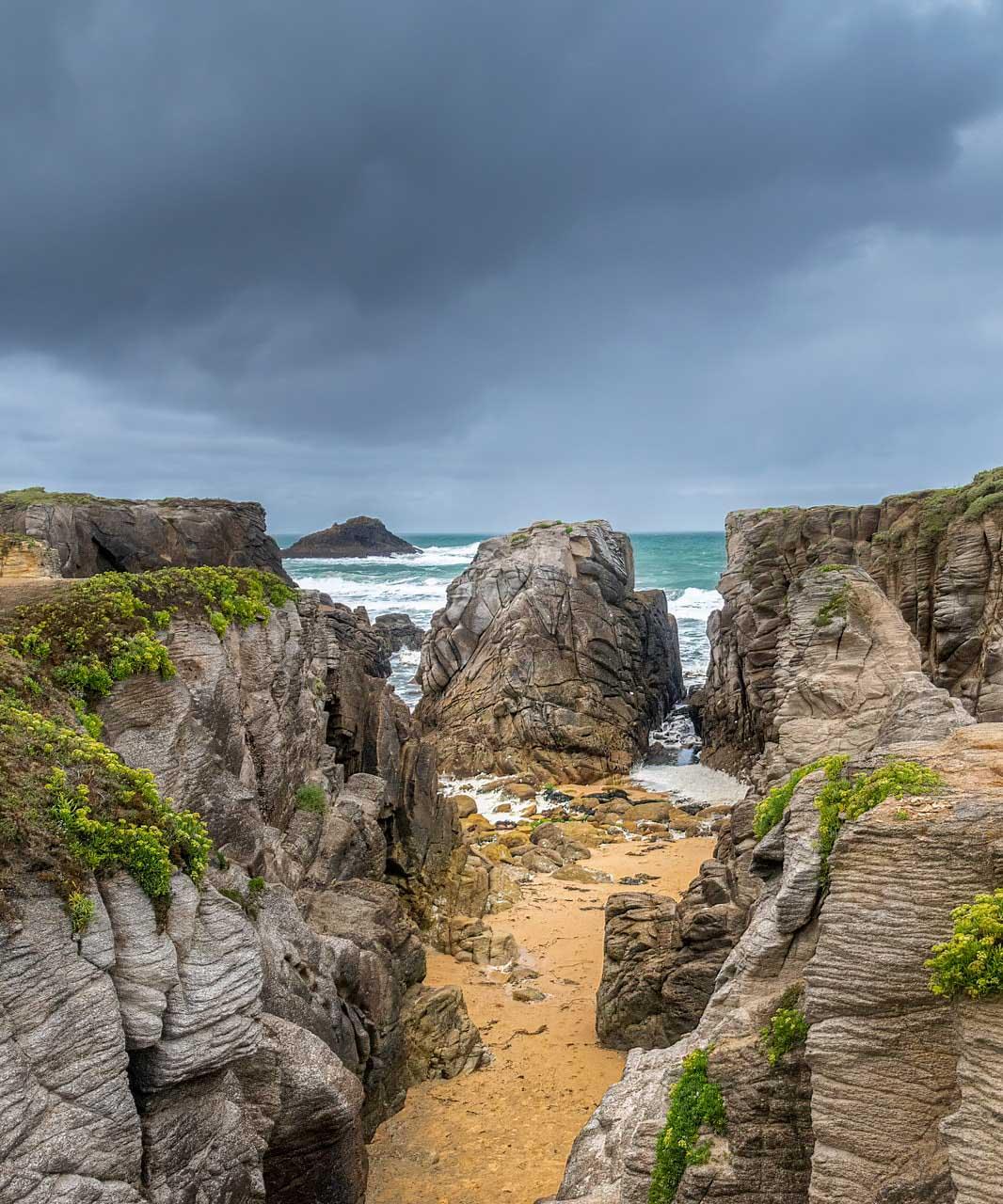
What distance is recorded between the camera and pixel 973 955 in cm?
664

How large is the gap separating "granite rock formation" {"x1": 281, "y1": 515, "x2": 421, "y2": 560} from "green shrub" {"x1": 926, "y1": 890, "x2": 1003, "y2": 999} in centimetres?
14039

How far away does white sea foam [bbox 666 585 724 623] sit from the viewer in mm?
83562

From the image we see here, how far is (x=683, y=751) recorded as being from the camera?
4562 centimetres

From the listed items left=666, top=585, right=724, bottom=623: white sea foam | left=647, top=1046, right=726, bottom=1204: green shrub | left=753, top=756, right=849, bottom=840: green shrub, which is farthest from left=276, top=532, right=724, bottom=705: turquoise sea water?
left=647, top=1046, right=726, bottom=1204: green shrub

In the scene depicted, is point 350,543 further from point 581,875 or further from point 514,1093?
point 514,1093

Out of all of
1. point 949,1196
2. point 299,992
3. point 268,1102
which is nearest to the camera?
point 949,1196

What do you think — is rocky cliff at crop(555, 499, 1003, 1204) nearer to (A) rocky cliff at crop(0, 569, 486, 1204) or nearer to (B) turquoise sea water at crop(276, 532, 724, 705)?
(A) rocky cliff at crop(0, 569, 486, 1204)

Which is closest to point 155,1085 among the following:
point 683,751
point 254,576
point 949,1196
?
point 949,1196

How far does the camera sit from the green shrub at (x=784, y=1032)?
837 centimetres

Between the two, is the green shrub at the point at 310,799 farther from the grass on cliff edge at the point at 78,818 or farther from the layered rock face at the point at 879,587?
the layered rock face at the point at 879,587

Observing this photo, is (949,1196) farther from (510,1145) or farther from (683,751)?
(683,751)

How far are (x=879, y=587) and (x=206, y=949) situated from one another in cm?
1704

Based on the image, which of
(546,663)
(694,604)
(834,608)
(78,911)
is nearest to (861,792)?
(78,911)

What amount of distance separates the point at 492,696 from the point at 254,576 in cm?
2718
